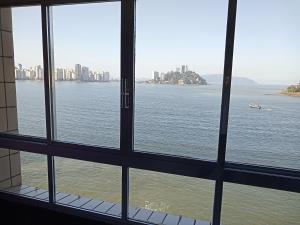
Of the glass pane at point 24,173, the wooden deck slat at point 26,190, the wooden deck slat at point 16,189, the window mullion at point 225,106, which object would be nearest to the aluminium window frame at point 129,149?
the window mullion at point 225,106

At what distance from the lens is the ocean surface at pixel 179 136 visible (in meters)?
1.61

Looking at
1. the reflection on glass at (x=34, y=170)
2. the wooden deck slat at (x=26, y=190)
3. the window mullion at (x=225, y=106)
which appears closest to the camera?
Result: the window mullion at (x=225, y=106)

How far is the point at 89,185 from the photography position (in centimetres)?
224

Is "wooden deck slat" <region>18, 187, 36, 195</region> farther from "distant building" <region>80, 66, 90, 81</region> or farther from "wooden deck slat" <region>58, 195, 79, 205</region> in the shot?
"distant building" <region>80, 66, 90, 81</region>

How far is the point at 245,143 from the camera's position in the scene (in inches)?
65.5

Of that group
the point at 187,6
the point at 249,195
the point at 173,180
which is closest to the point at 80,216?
the point at 173,180

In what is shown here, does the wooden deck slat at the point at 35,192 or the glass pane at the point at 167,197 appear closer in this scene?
the glass pane at the point at 167,197

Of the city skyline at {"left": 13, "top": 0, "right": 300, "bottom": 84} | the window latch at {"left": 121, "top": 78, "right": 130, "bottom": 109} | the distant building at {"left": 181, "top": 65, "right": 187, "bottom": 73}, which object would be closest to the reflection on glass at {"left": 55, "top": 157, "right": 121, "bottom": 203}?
the window latch at {"left": 121, "top": 78, "right": 130, "bottom": 109}

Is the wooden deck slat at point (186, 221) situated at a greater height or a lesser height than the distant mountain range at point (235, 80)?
lesser

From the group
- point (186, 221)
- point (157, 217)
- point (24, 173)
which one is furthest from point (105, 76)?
point (24, 173)

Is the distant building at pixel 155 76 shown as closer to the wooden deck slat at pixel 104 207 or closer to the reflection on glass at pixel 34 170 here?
the wooden deck slat at pixel 104 207

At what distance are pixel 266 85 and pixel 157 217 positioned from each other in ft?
4.24

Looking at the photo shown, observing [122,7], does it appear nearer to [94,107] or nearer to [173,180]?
[94,107]

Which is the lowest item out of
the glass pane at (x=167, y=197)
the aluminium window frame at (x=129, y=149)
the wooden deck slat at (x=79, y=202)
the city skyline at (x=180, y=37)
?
the wooden deck slat at (x=79, y=202)
